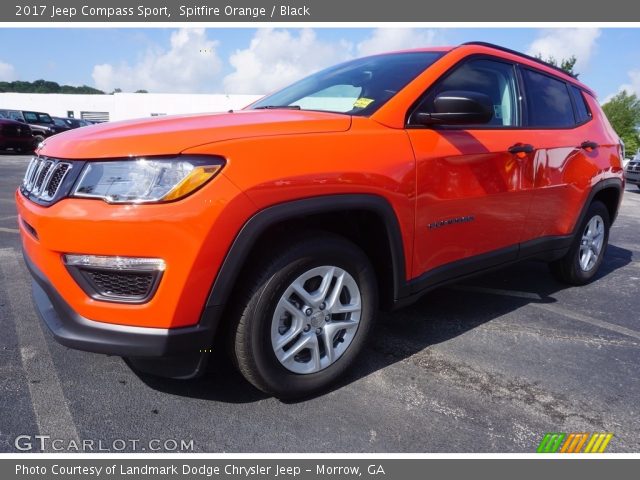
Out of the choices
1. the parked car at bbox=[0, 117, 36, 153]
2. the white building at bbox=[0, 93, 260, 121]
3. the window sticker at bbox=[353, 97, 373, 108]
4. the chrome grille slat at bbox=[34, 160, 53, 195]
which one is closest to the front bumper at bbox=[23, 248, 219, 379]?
the chrome grille slat at bbox=[34, 160, 53, 195]

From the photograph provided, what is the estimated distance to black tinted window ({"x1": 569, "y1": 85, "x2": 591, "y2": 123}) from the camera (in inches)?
151

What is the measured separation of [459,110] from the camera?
235 cm

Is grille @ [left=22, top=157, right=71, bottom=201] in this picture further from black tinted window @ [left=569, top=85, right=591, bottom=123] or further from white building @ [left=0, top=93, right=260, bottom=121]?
white building @ [left=0, top=93, right=260, bottom=121]

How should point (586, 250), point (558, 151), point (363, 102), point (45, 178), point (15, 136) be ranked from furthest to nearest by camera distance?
point (15, 136), point (586, 250), point (558, 151), point (363, 102), point (45, 178)

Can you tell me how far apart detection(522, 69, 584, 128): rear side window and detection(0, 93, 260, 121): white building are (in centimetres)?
2968

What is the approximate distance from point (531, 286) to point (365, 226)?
96.4 inches

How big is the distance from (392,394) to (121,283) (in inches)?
54.7

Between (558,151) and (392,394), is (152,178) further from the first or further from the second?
(558,151)

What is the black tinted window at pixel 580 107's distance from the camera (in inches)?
151

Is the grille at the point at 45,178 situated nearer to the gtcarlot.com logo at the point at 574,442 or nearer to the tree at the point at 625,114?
the gtcarlot.com logo at the point at 574,442

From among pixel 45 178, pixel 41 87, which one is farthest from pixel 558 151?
pixel 41 87

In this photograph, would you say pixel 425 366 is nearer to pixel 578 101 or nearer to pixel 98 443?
pixel 98 443

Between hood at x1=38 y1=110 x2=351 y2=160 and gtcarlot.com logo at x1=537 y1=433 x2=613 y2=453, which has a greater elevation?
A: hood at x1=38 y1=110 x2=351 y2=160

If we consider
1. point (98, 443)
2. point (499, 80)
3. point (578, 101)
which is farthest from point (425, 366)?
point (578, 101)
